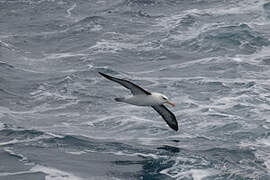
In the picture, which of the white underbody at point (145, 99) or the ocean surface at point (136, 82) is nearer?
the ocean surface at point (136, 82)

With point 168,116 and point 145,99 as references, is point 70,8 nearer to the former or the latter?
point 168,116

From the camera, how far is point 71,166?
2275 cm

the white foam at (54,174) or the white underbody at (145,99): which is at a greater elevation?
the white underbody at (145,99)

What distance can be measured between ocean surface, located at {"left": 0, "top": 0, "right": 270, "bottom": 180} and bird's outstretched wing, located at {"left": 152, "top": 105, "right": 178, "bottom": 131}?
1.76 ft

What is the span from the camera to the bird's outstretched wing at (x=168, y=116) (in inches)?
1025

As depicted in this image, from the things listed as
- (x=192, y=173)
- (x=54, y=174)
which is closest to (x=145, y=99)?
(x=192, y=173)

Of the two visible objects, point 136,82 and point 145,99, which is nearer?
point 145,99

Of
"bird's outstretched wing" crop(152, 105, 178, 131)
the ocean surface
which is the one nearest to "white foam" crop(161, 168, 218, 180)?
the ocean surface

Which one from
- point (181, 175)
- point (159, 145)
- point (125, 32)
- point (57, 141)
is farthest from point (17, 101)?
point (125, 32)

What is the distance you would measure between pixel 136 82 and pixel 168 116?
22.9 feet

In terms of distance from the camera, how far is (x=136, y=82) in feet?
108

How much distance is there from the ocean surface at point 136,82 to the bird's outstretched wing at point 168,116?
536 mm

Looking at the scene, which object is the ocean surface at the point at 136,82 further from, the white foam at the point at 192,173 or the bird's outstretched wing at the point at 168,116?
the bird's outstretched wing at the point at 168,116

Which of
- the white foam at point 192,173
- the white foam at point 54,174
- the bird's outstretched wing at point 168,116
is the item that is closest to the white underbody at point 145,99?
the bird's outstretched wing at point 168,116
